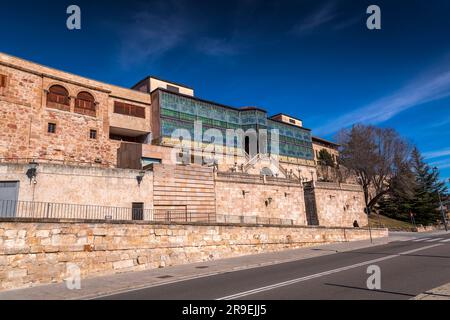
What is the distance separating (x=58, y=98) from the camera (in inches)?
1256

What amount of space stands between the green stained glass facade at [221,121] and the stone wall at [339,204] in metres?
11.8

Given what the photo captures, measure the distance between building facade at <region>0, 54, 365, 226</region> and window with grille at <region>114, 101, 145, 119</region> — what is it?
13 centimetres

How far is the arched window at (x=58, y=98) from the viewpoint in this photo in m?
31.4

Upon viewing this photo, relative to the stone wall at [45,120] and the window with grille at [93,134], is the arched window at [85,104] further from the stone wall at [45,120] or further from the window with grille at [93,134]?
the window with grille at [93,134]

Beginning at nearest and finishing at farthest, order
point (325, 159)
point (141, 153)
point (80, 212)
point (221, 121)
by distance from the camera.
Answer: point (80, 212) → point (141, 153) → point (221, 121) → point (325, 159)

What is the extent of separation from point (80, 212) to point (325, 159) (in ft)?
160

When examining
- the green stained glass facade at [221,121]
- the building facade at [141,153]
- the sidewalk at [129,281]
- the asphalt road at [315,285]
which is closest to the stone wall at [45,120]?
the building facade at [141,153]

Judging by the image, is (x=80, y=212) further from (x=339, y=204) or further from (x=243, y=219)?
(x=339, y=204)

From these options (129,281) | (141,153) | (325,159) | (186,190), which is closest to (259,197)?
(186,190)

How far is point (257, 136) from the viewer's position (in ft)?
151

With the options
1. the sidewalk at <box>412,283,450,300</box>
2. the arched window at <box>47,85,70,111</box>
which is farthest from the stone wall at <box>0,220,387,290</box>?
the arched window at <box>47,85,70,111</box>

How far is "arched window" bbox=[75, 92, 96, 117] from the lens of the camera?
33219 millimetres
